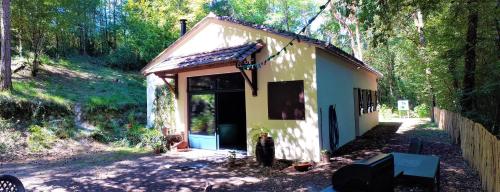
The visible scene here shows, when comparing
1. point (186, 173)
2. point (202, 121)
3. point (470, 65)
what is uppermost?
point (470, 65)

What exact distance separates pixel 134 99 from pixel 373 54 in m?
22.6

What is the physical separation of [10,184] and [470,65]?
37.1 ft

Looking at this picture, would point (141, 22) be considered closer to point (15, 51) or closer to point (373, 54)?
point (15, 51)

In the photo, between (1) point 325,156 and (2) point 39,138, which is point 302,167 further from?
(2) point 39,138

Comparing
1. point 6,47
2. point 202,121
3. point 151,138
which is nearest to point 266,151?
point 202,121

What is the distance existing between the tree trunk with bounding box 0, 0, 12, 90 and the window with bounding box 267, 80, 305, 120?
9.86 metres

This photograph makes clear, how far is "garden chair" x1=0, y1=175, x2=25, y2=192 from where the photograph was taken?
3432mm

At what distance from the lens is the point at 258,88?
984cm


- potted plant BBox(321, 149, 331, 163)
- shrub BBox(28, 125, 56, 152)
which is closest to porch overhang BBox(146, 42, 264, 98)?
potted plant BBox(321, 149, 331, 163)

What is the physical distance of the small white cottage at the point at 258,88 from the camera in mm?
9055

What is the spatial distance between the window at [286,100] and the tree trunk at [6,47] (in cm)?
986

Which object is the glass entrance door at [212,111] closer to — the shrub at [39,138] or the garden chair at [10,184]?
the shrub at [39,138]

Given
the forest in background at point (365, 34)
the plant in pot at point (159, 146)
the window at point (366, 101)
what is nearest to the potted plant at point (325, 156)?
the forest in background at point (365, 34)

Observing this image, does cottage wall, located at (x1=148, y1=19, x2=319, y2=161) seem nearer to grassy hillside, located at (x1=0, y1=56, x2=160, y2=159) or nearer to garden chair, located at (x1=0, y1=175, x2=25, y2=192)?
grassy hillside, located at (x1=0, y1=56, x2=160, y2=159)
